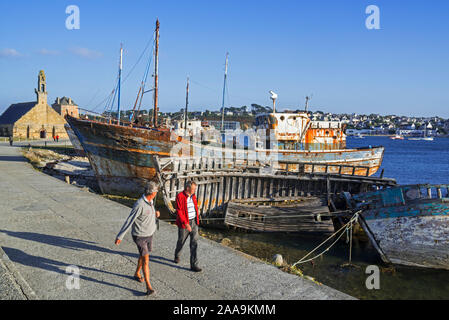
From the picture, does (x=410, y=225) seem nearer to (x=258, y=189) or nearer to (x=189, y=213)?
(x=258, y=189)

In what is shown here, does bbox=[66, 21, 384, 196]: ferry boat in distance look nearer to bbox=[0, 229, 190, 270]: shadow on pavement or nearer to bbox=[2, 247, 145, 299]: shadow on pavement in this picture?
bbox=[0, 229, 190, 270]: shadow on pavement

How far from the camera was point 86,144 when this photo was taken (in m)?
20.5

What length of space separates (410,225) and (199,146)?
12378 millimetres

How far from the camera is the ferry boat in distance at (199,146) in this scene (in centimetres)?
1878

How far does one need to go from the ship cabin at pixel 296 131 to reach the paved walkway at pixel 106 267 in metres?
17.2

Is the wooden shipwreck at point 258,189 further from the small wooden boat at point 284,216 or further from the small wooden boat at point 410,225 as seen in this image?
the small wooden boat at point 410,225

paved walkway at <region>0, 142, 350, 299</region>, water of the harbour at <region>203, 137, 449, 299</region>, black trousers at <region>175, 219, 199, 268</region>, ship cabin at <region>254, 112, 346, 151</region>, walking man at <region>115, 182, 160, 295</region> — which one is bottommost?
water of the harbour at <region>203, 137, 449, 299</region>

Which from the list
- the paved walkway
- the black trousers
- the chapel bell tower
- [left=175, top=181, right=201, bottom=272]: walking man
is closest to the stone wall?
the chapel bell tower

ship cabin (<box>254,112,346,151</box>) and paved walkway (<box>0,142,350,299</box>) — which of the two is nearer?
paved walkway (<box>0,142,350,299</box>)

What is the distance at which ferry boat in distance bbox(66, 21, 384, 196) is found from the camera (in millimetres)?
18781

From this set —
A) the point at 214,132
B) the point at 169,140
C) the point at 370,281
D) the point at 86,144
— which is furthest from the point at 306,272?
the point at 214,132

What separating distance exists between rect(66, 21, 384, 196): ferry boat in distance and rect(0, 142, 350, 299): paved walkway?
778cm

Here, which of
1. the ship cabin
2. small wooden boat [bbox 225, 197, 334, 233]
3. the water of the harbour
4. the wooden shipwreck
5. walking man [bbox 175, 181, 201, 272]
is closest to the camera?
walking man [bbox 175, 181, 201, 272]

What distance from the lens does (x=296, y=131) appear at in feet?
85.8
